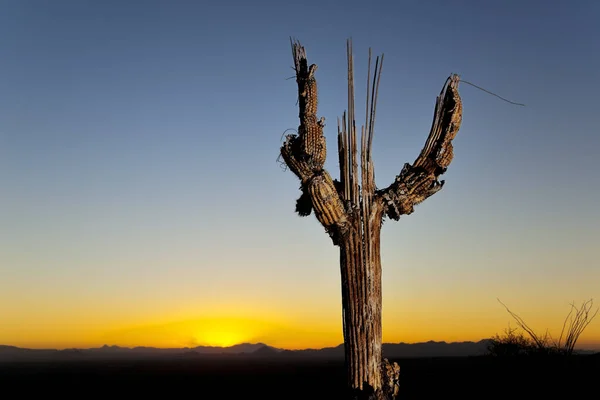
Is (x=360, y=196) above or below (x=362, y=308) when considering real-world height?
above

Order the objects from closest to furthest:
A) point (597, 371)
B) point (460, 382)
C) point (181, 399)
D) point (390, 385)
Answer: point (390, 385) < point (597, 371) < point (460, 382) < point (181, 399)

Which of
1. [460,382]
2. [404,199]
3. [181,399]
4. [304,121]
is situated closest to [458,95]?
[404,199]

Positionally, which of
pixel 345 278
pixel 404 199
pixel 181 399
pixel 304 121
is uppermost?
pixel 304 121

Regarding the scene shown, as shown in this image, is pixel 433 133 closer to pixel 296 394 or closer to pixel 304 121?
pixel 304 121

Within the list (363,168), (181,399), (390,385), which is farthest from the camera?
(181,399)

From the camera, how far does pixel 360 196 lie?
9.62m

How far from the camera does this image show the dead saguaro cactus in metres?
9.02

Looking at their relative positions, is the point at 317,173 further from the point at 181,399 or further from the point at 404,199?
the point at 181,399

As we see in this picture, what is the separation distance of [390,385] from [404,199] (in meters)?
2.75

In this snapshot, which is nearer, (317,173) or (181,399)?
(317,173)

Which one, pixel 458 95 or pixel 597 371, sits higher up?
pixel 458 95

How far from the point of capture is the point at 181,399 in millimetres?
28047

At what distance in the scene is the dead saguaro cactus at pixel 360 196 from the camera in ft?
29.6

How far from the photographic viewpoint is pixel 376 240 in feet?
31.1
